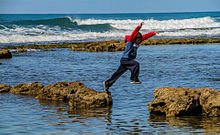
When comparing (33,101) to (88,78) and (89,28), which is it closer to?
(88,78)

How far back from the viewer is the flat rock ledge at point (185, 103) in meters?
8.52

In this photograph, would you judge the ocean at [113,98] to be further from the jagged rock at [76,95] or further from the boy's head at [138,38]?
the boy's head at [138,38]

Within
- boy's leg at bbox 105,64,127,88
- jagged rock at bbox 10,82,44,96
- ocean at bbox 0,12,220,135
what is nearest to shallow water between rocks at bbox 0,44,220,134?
ocean at bbox 0,12,220,135

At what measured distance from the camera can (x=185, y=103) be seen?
8.57 m

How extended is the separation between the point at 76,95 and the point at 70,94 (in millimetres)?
344

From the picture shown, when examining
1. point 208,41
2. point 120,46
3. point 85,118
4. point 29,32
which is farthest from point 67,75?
point 29,32

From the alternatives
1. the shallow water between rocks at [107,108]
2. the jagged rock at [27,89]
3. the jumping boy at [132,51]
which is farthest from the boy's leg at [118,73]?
the jagged rock at [27,89]

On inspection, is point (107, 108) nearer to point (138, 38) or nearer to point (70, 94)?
point (70, 94)

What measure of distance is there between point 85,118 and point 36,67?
10025 millimetres

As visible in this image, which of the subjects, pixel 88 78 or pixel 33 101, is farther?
pixel 88 78

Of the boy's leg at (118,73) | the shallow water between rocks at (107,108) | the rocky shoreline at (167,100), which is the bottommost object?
the shallow water between rocks at (107,108)

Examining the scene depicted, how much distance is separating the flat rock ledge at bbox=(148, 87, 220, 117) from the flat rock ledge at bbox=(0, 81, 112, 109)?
1.53 meters

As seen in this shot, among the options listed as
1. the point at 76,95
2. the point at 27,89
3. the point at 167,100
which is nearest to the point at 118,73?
the point at 76,95

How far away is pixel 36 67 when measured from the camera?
18.0 meters
